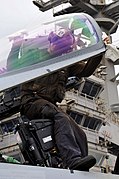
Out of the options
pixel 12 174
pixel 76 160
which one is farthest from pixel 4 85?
pixel 76 160

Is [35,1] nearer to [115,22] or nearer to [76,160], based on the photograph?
[115,22]

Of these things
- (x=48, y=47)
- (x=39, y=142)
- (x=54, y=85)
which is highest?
(x=48, y=47)

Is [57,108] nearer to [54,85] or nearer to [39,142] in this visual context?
[54,85]

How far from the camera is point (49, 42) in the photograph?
224 centimetres

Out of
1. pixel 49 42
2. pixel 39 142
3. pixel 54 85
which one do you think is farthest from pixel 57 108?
pixel 49 42

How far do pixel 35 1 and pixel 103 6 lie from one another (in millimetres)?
5467

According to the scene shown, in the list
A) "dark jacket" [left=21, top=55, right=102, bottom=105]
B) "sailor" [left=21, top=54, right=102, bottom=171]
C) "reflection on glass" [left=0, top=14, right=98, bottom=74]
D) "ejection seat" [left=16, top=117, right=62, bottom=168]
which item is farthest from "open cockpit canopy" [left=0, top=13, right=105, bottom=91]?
"ejection seat" [left=16, top=117, right=62, bottom=168]

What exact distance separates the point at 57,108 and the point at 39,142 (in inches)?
12.4

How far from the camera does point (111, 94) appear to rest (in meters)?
36.4

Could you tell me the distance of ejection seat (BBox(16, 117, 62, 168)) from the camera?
2.33m

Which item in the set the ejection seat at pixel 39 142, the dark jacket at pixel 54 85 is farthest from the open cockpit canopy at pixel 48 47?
the ejection seat at pixel 39 142

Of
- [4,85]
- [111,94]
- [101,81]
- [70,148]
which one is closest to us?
[4,85]

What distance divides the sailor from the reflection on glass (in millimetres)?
138

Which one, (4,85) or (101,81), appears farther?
(101,81)
